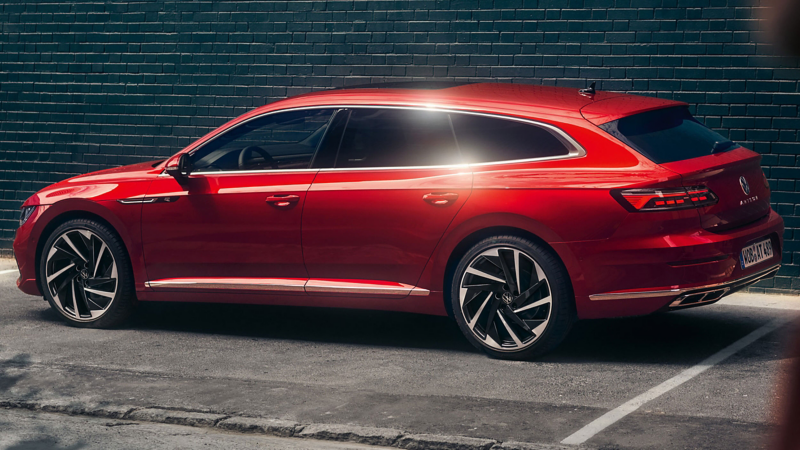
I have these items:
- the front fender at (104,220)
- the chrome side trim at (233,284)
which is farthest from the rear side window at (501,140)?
the front fender at (104,220)

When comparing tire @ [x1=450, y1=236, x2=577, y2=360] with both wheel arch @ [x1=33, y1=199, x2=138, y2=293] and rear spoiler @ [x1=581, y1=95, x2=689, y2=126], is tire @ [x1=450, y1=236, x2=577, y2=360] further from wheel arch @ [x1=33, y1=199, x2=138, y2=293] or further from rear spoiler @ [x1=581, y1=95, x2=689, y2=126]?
wheel arch @ [x1=33, y1=199, x2=138, y2=293]

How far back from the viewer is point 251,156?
620 cm

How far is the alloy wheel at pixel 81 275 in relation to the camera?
21.2 ft

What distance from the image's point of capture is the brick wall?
7.68 m

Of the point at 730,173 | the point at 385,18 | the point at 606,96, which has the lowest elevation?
the point at 730,173

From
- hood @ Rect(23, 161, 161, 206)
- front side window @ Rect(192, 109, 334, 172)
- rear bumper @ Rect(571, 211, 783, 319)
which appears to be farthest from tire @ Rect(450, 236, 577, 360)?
hood @ Rect(23, 161, 161, 206)

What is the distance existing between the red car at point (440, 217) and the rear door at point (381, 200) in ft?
0.03

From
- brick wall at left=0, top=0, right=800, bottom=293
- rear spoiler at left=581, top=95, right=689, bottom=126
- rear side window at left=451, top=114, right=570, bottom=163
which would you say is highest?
brick wall at left=0, top=0, right=800, bottom=293

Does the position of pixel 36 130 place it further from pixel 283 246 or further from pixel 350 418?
pixel 350 418

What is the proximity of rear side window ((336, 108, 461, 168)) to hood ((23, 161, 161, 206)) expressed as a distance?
4.92 ft

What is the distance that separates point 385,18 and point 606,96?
3280 mm

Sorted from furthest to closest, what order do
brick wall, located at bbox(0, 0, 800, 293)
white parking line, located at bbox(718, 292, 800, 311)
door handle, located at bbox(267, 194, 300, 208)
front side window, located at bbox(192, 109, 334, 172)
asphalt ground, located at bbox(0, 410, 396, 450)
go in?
brick wall, located at bbox(0, 0, 800, 293) → white parking line, located at bbox(718, 292, 800, 311) → front side window, located at bbox(192, 109, 334, 172) → door handle, located at bbox(267, 194, 300, 208) → asphalt ground, located at bbox(0, 410, 396, 450)

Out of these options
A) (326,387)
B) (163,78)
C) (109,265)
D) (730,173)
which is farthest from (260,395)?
(163,78)

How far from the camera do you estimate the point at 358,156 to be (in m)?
5.89
